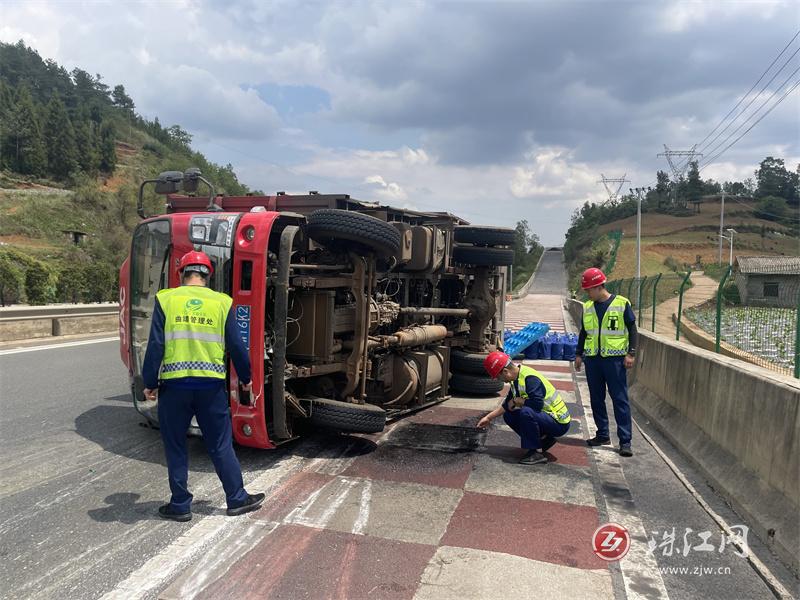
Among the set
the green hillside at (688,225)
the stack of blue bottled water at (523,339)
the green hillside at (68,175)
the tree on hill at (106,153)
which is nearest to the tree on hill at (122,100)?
the green hillside at (68,175)

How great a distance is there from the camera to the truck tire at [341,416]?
17.1 feet

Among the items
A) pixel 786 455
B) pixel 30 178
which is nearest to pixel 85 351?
pixel 786 455

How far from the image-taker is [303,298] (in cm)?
530

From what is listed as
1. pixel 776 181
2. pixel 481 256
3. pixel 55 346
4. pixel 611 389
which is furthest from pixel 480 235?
pixel 776 181

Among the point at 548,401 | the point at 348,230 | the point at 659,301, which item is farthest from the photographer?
the point at 659,301

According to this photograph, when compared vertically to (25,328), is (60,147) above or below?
above

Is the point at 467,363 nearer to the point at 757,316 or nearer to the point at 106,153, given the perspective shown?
the point at 757,316

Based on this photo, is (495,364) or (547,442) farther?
(547,442)

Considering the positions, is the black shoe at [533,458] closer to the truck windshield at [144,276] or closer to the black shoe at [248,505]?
the black shoe at [248,505]

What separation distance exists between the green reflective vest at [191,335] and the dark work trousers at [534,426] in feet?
9.06

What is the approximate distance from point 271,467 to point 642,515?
9.88 feet

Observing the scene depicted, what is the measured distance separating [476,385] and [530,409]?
297cm

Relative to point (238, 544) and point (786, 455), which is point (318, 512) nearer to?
point (238, 544)

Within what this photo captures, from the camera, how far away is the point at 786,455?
374cm
